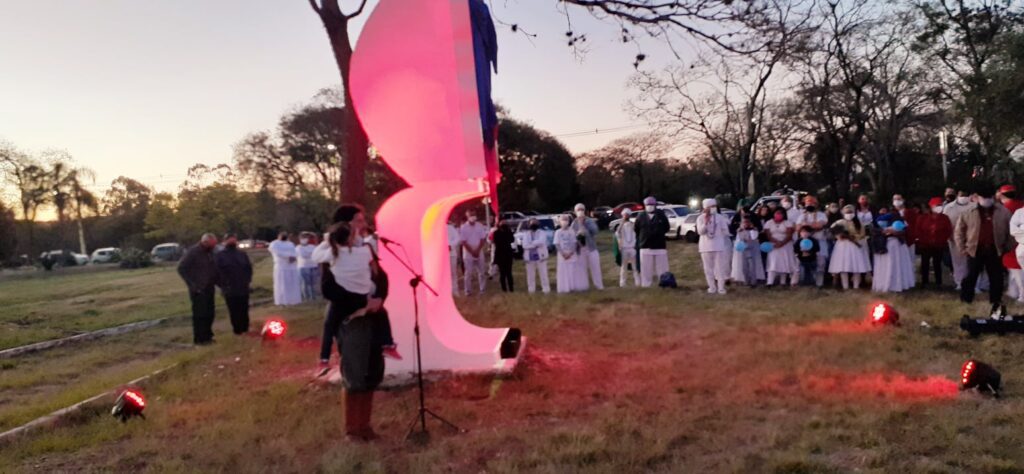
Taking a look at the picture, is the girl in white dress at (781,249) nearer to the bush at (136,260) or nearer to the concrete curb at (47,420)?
the concrete curb at (47,420)

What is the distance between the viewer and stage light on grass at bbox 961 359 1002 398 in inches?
240

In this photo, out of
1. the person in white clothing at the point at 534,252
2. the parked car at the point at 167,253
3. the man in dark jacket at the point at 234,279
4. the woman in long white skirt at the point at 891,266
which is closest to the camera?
the man in dark jacket at the point at 234,279

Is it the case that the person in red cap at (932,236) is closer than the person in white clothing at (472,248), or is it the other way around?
the person in red cap at (932,236)

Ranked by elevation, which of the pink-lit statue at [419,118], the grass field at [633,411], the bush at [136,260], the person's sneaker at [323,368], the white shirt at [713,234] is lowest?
the grass field at [633,411]

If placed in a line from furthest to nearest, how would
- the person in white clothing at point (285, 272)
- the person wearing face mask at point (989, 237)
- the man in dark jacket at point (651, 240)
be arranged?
1. the person in white clothing at point (285, 272)
2. the man in dark jacket at point (651, 240)
3. the person wearing face mask at point (989, 237)

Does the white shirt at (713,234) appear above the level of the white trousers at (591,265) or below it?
above

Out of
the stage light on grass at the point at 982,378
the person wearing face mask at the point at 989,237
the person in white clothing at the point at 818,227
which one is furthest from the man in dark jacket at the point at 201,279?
the person wearing face mask at the point at 989,237

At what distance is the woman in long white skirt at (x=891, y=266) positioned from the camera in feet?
41.3

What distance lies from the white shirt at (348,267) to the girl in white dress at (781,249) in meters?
9.99

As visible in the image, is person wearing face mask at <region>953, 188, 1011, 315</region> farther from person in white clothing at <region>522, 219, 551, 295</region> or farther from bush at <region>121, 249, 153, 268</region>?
bush at <region>121, 249, 153, 268</region>

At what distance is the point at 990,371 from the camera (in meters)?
6.11

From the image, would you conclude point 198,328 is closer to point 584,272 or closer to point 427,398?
point 427,398

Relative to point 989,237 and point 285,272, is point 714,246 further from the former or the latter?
point 285,272

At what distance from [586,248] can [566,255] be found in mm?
651
